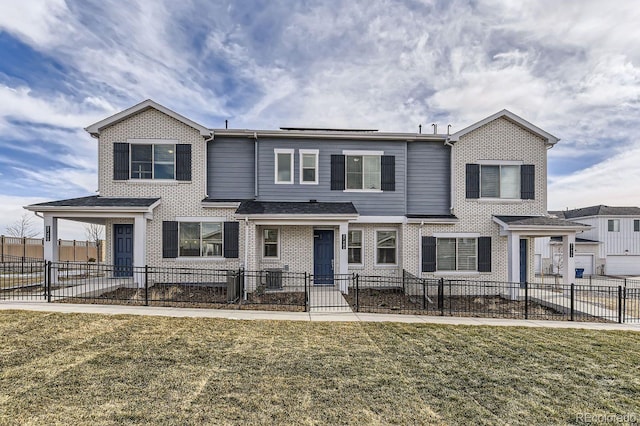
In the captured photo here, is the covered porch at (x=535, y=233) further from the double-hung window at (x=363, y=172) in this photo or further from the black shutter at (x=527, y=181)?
the double-hung window at (x=363, y=172)

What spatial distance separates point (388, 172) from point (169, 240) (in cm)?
1017

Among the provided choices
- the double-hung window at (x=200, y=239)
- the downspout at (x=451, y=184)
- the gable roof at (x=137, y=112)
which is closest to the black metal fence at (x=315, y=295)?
the double-hung window at (x=200, y=239)

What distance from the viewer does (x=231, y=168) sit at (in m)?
14.4

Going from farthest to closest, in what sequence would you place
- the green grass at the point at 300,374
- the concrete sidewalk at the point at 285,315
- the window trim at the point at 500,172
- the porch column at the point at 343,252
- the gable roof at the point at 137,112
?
the window trim at the point at 500,172
the gable roof at the point at 137,112
the porch column at the point at 343,252
the concrete sidewalk at the point at 285,315
the green grass at the point at 300,374

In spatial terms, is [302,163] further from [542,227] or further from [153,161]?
[542,227]

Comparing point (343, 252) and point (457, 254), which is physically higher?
point (343, 252)

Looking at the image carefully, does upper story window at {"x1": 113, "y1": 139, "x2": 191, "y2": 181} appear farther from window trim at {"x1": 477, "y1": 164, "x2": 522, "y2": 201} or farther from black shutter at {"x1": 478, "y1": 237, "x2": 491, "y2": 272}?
black shutter at {"x1": 478, "y1": 237, "x2": 491, "y2": 272}

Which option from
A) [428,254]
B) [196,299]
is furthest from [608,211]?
[196,299]

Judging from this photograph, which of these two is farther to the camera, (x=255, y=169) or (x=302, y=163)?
(x=302, y=163)

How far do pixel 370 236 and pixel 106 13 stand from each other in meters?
13.8

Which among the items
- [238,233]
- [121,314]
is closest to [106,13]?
[238,233]

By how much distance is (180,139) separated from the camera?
14.1 meters

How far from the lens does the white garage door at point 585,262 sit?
26519mm

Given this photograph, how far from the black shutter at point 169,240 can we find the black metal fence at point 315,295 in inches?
39.5
